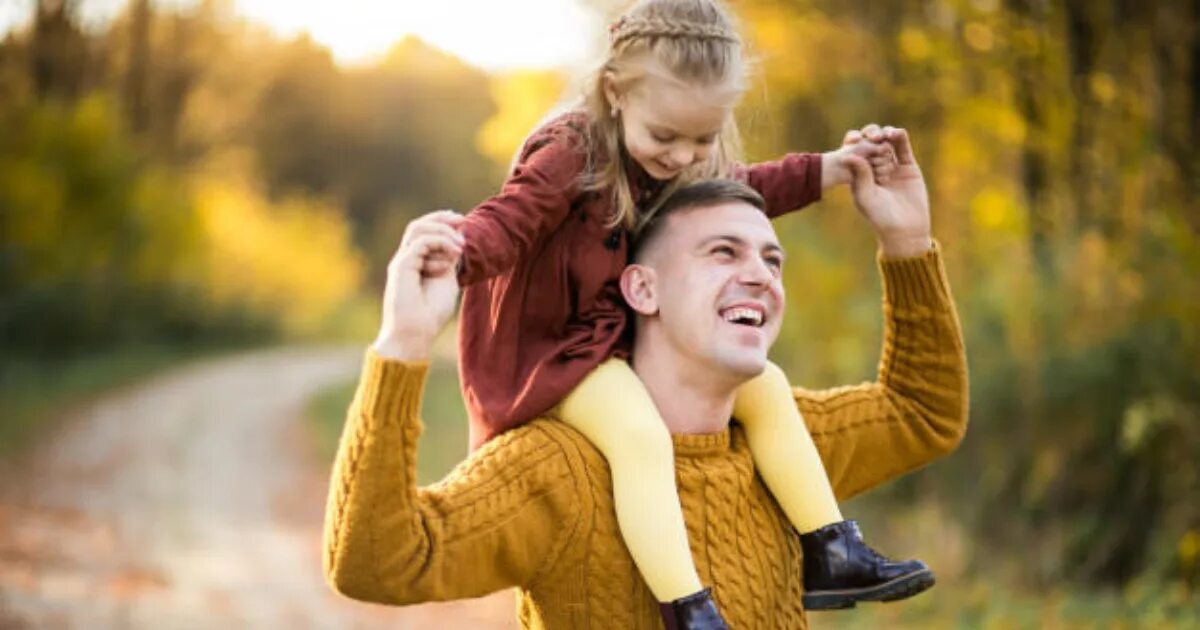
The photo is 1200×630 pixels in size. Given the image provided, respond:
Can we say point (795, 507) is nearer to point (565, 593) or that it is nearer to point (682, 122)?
point (565, 593)

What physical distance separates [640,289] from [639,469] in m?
0.34

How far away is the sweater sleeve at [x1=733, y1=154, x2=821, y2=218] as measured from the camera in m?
2.78

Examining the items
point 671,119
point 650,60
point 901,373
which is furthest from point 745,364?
point 901,373

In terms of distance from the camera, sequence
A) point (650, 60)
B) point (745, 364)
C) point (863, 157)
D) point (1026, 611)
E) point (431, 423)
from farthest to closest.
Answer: point (431, 423), point (1026, 611), point (863, 157), point (650, 60), point (745, 364)

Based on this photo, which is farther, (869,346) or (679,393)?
(869,346)

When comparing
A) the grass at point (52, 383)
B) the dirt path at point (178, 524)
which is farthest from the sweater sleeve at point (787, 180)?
the grass at point (52, 383)

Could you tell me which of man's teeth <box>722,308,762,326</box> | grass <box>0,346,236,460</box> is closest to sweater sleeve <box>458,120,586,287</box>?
man's teeth <box>722,308,762,326</box>

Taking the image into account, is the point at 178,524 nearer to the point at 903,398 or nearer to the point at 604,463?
the point at 903,398

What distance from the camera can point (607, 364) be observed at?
2.48 metres

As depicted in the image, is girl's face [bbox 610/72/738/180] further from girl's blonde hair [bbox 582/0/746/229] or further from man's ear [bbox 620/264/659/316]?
man's ear [bbox 620/264/659/316]

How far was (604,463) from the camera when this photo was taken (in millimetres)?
2453

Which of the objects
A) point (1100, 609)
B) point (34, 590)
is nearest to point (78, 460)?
point (34, 590)

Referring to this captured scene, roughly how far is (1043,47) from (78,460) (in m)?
10.3

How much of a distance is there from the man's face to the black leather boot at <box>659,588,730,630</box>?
38 centimetres
